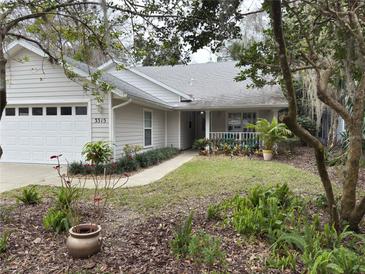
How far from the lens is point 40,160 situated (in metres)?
10.7

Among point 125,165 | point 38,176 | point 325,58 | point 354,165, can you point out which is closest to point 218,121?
point 125,165

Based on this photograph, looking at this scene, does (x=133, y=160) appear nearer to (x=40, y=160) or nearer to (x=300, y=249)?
(x=40, y=160)

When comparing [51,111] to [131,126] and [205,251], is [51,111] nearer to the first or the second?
[131,126]

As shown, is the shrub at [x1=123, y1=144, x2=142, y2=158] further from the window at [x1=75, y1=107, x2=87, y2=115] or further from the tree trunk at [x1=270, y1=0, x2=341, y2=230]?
the tree trunk at [x1=270, y1=0, x2=341, y2=230]

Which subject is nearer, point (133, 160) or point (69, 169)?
point (69, 169)

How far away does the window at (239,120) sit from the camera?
1611 centimetres

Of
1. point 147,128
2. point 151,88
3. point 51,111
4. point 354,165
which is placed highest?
point 151,88

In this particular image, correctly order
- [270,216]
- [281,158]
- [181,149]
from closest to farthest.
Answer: [270,216]
[281,158]
[181,149]

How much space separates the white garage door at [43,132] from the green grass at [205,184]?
323cm

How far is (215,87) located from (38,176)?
11034mm

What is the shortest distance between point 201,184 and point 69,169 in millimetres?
4507

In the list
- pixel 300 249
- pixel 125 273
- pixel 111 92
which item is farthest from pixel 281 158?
pixel 125 273

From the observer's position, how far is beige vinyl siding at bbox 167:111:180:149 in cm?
1577

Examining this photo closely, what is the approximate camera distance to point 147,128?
1338 centimetres
